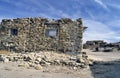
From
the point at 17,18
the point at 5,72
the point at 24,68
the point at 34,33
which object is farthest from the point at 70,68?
the point at 17,18

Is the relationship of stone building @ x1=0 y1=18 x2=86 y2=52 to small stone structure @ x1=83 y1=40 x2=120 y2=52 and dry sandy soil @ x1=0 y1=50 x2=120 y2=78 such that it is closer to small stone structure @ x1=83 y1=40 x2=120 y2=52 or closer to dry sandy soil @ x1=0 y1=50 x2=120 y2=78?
dry sandy soil @ x1=0 y1=50 x2=120 y2=78

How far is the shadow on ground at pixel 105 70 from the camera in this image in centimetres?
2095

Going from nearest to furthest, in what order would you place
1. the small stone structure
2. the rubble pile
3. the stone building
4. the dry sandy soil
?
the dry sandy soil < the rubble pile < the stone building < the small stone structure

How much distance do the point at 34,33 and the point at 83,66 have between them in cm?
808

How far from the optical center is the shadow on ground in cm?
2095

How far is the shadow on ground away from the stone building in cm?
405

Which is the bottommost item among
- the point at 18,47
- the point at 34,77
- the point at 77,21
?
the point at 34,77

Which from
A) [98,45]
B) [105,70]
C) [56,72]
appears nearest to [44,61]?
[56,72]

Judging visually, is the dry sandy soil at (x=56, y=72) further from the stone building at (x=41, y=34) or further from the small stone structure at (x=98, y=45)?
the small stone structure at (x=98, y=45)

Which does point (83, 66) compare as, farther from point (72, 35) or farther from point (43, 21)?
point (43, 21)

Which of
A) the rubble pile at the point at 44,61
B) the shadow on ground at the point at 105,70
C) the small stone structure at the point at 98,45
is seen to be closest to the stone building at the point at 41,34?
the rubble pile at the point at 44,61

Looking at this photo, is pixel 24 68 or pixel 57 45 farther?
pixel 57 45

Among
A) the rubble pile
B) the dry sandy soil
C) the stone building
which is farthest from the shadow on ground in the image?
the stone building

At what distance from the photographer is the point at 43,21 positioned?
30.0 m
